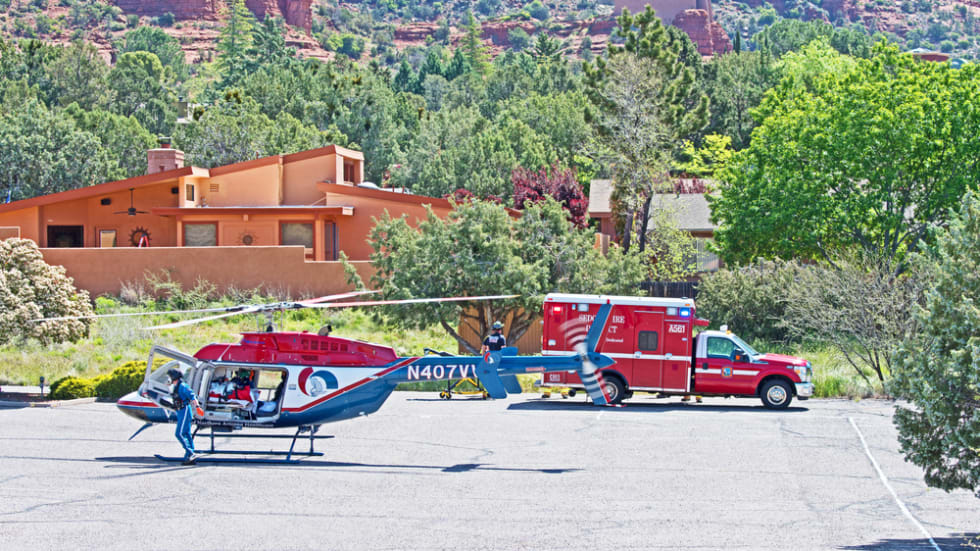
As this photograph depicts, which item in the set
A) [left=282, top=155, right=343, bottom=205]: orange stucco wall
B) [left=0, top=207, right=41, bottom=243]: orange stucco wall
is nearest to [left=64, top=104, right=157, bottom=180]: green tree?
[left=0, top=207, right=41, bottom=243]: orange stucco wall

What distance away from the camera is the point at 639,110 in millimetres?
47719

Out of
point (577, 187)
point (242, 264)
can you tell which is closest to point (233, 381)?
point (242, 264)

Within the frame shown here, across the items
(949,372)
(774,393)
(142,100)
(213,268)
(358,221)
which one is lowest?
(774,393)

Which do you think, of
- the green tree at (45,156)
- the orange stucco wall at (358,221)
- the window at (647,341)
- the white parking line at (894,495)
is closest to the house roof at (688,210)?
the orange stucco wall at (358,221)

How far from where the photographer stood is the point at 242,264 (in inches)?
1613

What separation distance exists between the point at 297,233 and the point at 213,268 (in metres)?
5.71

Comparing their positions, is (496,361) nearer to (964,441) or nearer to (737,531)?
(737,531)

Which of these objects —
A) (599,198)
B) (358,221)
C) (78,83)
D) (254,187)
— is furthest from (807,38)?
(254,187)

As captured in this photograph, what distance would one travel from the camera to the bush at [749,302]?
38156mm

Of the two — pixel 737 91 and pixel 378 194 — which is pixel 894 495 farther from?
pixel 737 91

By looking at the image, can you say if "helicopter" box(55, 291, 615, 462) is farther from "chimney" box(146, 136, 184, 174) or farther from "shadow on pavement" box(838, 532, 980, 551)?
"chimney" box(146, 136, 184, 174)

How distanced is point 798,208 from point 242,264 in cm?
2094

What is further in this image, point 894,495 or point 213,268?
point 213,268

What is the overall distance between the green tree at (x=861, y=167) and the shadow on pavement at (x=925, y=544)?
25.1 m
